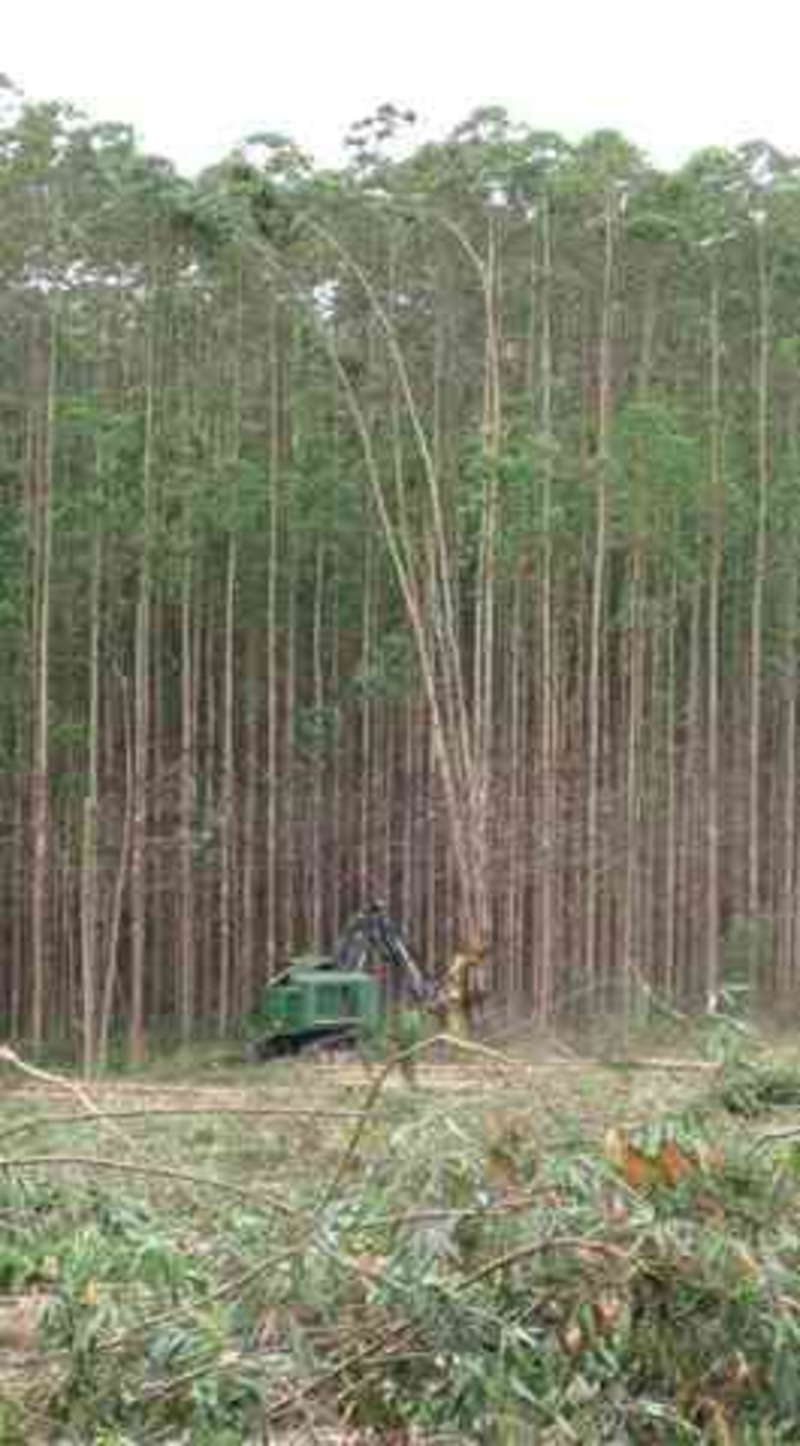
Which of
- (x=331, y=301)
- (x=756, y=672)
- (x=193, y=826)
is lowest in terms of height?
(x=193, y=826)

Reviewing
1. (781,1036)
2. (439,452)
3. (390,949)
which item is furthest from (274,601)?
(781,1036)

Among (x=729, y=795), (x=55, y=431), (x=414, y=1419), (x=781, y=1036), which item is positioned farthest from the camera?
(x=729, y=795)

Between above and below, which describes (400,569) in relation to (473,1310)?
above

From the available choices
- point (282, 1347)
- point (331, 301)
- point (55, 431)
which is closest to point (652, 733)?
point (331, 301)

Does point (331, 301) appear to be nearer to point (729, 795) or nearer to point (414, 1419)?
point (729, 795)

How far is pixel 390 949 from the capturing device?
1767 centimetres

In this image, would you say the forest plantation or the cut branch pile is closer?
the cut branch pile

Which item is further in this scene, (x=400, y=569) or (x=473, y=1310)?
(x=400, y=569)

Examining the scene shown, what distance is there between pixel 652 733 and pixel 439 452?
11.8ft

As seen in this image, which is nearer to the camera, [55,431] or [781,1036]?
[781,1036]

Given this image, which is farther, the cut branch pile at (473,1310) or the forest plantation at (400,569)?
the forest plantation at (400,569)

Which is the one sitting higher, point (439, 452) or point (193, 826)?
point (439, 452)

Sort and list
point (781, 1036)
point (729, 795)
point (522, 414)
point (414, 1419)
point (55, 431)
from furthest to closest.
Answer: point (729, 795)
point (522, 414)
point (55, 431)
point (781, 1036)
point (414, 1419)

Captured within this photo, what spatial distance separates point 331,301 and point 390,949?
6376mm
